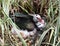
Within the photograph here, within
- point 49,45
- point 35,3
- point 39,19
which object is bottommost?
point 49,45

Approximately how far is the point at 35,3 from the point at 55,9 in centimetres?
21

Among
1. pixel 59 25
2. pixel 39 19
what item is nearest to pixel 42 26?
pixel 39 19

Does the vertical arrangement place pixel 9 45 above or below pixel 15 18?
below

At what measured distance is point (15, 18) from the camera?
161 cm

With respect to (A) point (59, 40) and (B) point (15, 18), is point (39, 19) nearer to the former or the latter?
(B) point (15, 18)

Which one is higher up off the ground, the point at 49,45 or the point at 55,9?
the point at 55,9

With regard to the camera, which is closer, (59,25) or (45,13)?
(59,25)

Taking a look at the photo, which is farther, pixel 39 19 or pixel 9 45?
pixel 39 19

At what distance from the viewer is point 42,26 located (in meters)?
1.57

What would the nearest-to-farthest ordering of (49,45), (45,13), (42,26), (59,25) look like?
1. (59,25)
2. (49,45)
3. (42,26)
4. (45,13)

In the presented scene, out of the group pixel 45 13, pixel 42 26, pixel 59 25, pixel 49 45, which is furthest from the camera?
pixel 45 13

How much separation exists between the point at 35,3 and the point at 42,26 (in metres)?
0.26

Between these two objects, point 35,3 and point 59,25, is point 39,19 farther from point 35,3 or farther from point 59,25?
point 59,25

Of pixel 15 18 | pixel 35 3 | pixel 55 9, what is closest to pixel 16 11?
pixel 15 18
